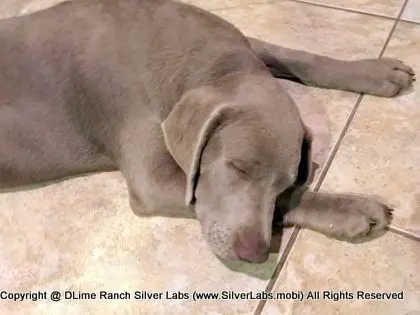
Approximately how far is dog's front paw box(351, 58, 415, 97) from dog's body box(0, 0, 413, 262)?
329 millimetres

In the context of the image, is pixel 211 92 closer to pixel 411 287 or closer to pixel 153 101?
pixel 153 101

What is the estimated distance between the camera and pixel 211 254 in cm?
138

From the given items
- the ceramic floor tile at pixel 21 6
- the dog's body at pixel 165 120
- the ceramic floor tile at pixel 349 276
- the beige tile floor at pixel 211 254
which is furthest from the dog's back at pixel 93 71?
the ceramic floor tile at pixel 21 6

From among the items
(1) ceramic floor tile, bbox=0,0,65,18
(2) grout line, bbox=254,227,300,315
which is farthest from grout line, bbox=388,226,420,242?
(1) ceramic floor tile, bbox=0,0,65,18

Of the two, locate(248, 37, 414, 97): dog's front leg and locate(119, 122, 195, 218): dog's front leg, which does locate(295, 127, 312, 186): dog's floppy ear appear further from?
locate(248, 37, 414, 97): dog's front leg

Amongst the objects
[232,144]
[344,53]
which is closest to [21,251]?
[232,144]

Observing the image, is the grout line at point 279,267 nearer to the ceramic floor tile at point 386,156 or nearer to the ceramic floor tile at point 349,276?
the ceramic floor tile at point 349,276

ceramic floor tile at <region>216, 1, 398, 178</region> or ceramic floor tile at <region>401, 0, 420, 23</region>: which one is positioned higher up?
ceramic floor tile at <region>401, 0, 420, 23</region>

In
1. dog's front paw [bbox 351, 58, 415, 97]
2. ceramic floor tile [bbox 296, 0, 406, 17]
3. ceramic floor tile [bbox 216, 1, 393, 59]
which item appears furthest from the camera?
ceramic floor tile [bbox 296, 0, 406, 17]

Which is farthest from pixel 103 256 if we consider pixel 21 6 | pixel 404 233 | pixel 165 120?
pixel 21 6

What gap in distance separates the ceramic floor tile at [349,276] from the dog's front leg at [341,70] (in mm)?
442

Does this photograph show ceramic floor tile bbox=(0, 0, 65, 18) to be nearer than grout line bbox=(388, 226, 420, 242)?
No

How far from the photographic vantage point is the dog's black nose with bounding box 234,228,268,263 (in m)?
1.24

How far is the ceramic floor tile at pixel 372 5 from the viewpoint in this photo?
1957mm
